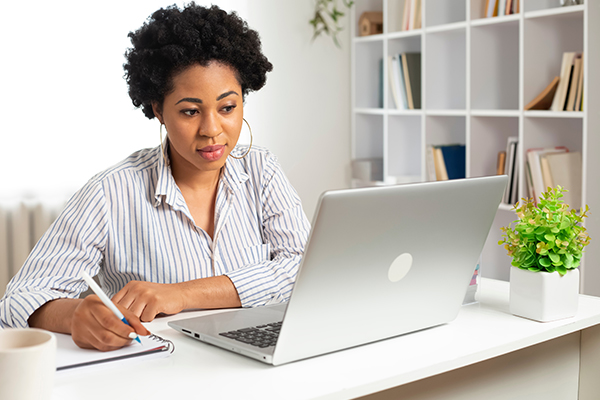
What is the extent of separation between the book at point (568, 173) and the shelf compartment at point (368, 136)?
3.90ft

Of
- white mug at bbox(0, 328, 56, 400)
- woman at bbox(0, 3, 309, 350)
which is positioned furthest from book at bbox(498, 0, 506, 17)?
white mug at bbox(0, 328, 56, 400)

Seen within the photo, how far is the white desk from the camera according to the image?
833 mm

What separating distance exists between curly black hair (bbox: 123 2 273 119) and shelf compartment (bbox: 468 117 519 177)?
5.54 ft

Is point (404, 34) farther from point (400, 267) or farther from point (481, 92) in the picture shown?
point (400, 267)

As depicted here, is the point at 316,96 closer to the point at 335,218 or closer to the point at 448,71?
the point at 448,71

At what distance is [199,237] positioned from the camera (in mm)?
1486

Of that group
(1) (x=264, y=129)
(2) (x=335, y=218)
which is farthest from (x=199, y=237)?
(1) (x=264, y=129)

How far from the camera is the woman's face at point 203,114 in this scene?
55.3 inches

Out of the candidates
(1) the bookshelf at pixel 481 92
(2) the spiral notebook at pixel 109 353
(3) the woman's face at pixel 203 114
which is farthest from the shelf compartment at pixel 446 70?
(2) the spiral notebook at pixel 109 353

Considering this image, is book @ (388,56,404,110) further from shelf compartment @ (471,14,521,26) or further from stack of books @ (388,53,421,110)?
shelf compartment @ (471,14,521,26)

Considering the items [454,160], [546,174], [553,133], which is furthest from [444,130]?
[546,174]

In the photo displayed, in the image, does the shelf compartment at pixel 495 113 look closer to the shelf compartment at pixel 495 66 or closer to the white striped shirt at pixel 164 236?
the shelf compartment at pixel 495 66

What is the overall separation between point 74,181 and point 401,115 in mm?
1687

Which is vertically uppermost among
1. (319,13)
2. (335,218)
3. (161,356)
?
(319,13)
